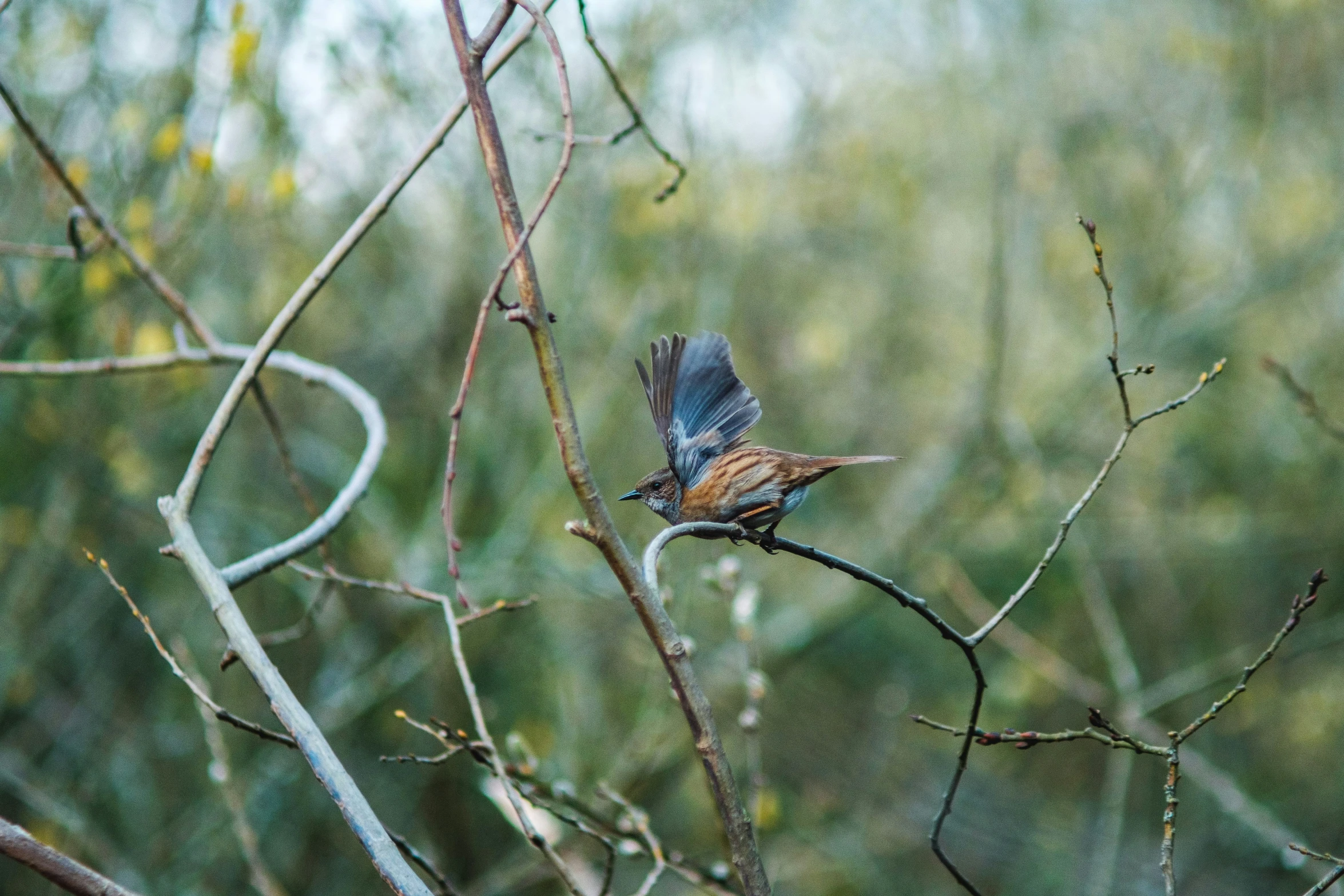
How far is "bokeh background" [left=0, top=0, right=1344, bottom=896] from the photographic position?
639 centimetres

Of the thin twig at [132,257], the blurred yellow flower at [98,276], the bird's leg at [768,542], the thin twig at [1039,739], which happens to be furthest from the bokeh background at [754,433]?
the thin twig at [1039,739]

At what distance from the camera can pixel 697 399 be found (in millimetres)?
2748

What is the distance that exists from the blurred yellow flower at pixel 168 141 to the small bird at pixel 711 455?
3.05 meters

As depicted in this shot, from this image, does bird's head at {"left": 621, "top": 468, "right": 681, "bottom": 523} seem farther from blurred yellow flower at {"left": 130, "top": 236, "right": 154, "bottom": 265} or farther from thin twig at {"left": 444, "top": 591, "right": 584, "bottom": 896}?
blurred yellow flower at {"left": 130, "top": 236, "right": 154, "bottom": 265}

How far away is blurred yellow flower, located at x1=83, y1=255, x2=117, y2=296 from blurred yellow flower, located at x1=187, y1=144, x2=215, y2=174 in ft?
2.37

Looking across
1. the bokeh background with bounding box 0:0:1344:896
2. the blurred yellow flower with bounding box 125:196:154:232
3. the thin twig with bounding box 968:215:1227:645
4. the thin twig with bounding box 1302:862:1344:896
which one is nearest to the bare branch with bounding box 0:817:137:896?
the thin twig with bounding box 968:215:1227:645

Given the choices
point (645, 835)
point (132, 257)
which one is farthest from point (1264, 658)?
point (132, 257)

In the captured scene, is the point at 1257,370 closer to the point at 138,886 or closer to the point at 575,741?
the point at 575,741

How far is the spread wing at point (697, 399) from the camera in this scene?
263cm

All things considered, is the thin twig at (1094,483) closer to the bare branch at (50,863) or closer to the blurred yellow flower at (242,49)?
the bare branch at (50,863)

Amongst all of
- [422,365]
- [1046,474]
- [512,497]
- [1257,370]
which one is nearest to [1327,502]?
[1257,370]

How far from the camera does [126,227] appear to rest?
17.4ft

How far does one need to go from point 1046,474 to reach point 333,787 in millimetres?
5966

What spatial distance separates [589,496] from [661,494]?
1.78m
